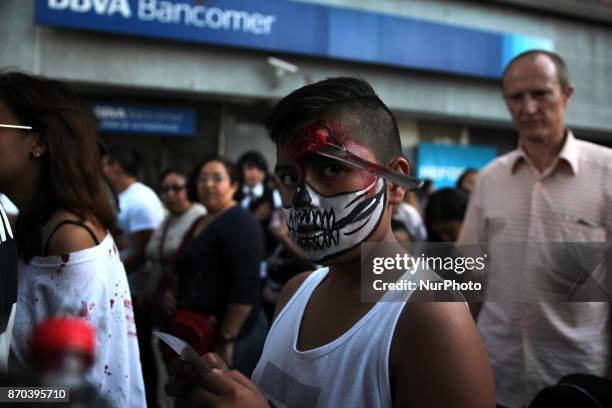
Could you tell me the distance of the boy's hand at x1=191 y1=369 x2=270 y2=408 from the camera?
106 centimetres

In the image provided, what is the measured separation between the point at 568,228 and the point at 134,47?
8.79 meters

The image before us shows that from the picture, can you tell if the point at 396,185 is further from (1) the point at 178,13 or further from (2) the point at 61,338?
(1) the point at 178,13

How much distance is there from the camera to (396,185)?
138 centimetres

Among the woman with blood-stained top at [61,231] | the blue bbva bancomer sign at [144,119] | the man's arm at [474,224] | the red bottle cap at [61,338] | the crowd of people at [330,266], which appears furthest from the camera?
the blue bbva bancomer sign at [144,119]

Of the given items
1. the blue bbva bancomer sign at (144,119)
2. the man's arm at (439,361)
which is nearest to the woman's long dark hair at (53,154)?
the man's arm at (439,361)

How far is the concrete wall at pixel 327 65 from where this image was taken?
9203 mm

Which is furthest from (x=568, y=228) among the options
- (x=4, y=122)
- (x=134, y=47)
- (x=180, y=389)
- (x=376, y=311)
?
(x=134, y=47)

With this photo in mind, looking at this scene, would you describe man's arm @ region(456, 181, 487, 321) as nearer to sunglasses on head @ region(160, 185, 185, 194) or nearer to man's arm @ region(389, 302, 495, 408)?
man's arm @ region(389, 302, 495, 408)

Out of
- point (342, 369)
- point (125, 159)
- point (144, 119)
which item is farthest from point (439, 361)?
point (144, 119)

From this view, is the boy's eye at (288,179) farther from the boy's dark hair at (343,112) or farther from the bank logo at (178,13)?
the bank logo at (178,13)

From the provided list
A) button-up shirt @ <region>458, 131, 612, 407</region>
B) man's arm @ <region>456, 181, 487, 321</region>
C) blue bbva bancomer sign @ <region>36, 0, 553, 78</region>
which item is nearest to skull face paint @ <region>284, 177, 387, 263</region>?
button-up shirt @ <region>458, 131, 612, 407</region>

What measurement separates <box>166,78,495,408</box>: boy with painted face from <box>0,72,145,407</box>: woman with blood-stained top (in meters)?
0.56

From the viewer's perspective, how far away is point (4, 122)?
1.72 metres

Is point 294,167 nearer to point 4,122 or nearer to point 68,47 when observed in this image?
point 4,122
